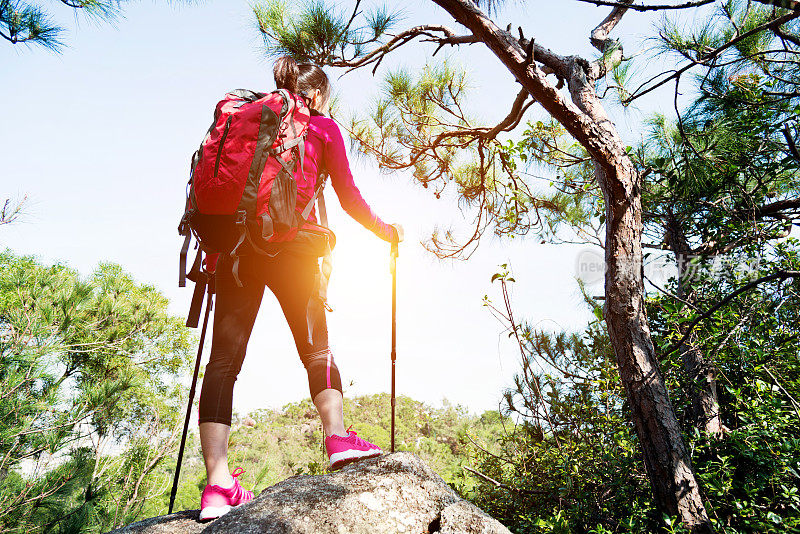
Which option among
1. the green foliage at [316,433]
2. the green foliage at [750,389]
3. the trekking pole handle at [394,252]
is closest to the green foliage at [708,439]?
the green foliage at [750,389]

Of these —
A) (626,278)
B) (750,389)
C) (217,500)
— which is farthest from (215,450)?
(750,389)

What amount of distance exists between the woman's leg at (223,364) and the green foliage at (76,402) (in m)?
3.59

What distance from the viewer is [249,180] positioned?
1.45m

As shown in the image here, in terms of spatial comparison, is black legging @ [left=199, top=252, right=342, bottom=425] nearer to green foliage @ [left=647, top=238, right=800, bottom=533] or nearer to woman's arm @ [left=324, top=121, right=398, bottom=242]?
woman's arm @ [left=324, top=121, right=398, bottom=242]

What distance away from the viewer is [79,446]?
17.8ft

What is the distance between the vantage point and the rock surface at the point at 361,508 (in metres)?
1.20

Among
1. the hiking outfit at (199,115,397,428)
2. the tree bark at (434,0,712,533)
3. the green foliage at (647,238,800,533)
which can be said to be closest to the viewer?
the hiking outfit at (199,115,397,428)

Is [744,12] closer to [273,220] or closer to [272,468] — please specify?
[273,220]

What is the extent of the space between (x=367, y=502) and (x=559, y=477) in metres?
1.82

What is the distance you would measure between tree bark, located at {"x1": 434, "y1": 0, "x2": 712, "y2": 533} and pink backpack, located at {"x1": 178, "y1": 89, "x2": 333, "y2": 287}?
4.45 ft

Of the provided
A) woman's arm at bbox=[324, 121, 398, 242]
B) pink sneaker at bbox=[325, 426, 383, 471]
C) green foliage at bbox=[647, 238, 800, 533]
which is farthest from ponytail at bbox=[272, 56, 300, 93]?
green foliage at bbox=[647, 238, 800, 533]

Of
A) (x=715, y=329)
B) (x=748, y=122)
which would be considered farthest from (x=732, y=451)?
(x=748, y=122)

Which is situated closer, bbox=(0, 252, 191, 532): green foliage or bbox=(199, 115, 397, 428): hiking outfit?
bbox=(199, 115, 397, 428): hiking outfit

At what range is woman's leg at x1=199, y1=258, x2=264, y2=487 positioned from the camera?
1428mm
